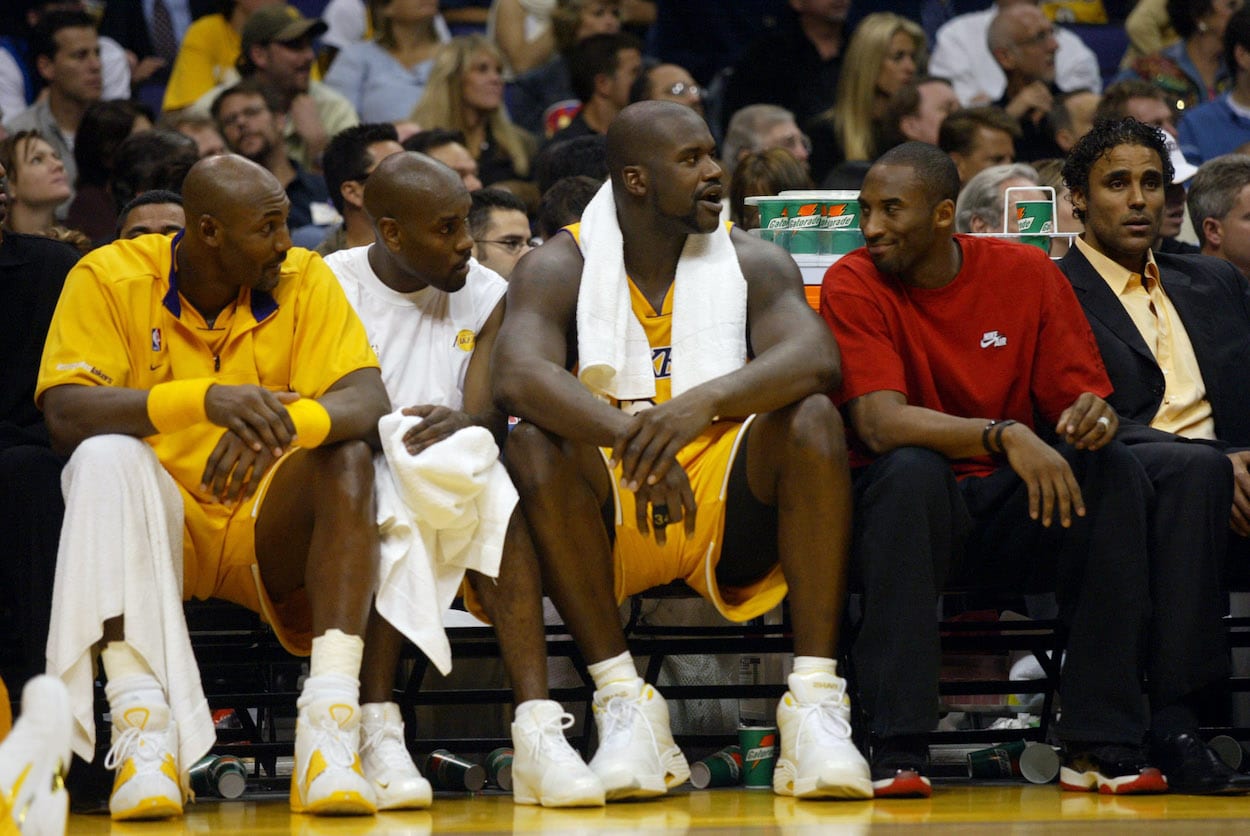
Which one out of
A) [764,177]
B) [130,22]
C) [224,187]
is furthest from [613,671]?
[130,22]

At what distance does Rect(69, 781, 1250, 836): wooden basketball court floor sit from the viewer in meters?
3.27

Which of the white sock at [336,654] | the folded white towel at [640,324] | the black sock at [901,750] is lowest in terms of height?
the black sock at [901,750]

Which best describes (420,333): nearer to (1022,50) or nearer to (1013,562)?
(1013,562)

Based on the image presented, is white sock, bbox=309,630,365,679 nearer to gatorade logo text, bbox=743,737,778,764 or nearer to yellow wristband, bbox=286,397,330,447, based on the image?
yellow wristband, bbox=286,397,330,447

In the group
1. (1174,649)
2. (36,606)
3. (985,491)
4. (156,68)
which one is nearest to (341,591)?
(36,606)

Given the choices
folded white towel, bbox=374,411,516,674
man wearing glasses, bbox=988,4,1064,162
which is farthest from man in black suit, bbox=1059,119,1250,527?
man wearing glasses, bbox=988,4,1064,162

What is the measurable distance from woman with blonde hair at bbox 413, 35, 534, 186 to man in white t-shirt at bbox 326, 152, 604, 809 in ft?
11.1

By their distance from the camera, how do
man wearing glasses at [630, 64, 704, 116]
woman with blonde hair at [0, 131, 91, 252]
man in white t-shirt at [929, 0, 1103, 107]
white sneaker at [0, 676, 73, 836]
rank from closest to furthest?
1. white sneaker at [0, 676, 73, 836]
2. woman with blonde hair at [0, 131, 91, 252]
3. man wearing glasses at [630, 64, 704, 116]
4. man in white t-shirt at [929, 0, 1103, 107]

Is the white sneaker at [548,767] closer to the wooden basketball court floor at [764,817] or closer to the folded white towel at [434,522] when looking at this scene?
the wooden basketball court floor at [764,817]

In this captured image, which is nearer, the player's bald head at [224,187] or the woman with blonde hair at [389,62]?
the player's bald head at [224,187]

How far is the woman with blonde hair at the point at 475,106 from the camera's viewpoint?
772 cm

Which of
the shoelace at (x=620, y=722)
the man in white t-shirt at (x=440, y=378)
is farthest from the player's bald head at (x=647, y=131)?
the shoelace at (x=620, y=722)

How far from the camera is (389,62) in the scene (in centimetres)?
863

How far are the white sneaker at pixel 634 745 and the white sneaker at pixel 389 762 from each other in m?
0.36
